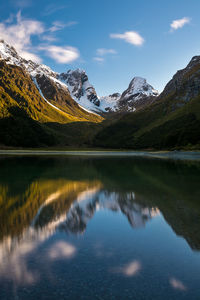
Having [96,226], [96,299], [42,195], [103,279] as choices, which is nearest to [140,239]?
[96,226]

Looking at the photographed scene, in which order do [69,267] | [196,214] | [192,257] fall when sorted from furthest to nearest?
[196,214]
[192,257]
[69,267]

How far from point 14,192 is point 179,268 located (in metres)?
16.3

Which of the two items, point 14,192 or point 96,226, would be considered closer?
point 96,226

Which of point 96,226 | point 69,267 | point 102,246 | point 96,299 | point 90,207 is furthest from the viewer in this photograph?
point 90,207

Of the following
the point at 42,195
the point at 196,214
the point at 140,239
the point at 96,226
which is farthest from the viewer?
the point at 42,195

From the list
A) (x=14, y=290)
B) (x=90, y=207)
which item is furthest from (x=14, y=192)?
(x=14, y=290)

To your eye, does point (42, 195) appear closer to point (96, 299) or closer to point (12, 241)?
point (12, 241)

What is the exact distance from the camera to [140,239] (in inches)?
448

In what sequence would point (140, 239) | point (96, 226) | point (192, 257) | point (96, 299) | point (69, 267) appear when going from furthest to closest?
point (96, 226) < point (140, 239) < point (192, 257) < point (69, 267) < point (96, 299)

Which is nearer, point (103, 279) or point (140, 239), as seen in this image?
point (103, 279)

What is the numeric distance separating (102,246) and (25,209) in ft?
24.2

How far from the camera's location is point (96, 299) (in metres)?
6.64

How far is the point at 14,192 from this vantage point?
2139 centimetres

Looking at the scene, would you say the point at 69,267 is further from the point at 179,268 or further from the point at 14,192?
the point at 14,192
